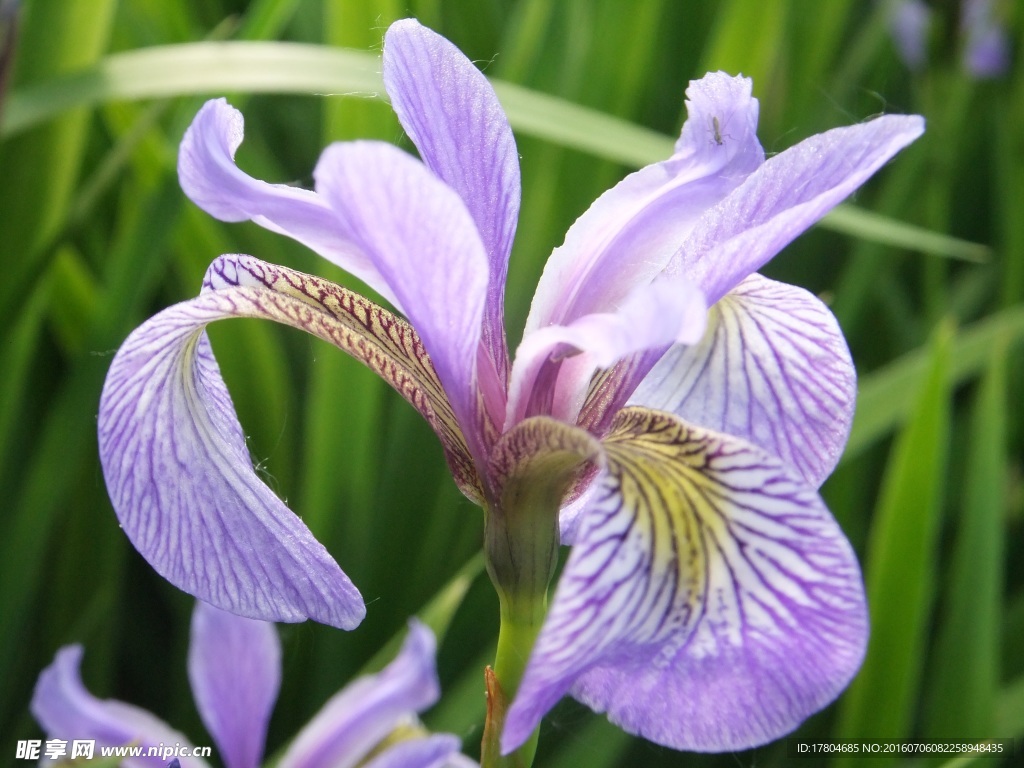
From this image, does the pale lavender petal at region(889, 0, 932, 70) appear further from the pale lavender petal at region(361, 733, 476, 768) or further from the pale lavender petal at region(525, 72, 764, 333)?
the pale lavender petal at region(361, 733, 476, 768)

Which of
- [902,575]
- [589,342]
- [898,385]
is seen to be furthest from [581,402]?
[898,385]

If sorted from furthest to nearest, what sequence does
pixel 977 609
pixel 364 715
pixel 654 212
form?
pixel 977 609 → pixel 364 715 → pixel 654 212

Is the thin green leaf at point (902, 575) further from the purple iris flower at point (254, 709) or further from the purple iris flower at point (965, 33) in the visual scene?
the purple iris flower at point (965, 33)

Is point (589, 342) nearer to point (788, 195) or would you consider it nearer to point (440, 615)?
point (788, 195)

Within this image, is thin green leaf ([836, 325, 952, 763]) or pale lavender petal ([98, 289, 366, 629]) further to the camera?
thin green leaf ([836, 325, 952, 763])

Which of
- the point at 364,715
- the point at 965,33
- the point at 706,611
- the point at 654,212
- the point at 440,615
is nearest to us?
the point at 706,611

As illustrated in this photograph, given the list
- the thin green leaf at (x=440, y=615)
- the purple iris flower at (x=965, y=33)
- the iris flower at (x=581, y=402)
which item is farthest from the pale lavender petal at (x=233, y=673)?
the purple iris flower at (x=965, y=33)

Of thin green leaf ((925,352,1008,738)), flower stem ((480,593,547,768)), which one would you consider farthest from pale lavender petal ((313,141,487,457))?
thin green leaf ((925,352,1008,738))

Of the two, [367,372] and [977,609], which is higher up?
[367,372]
